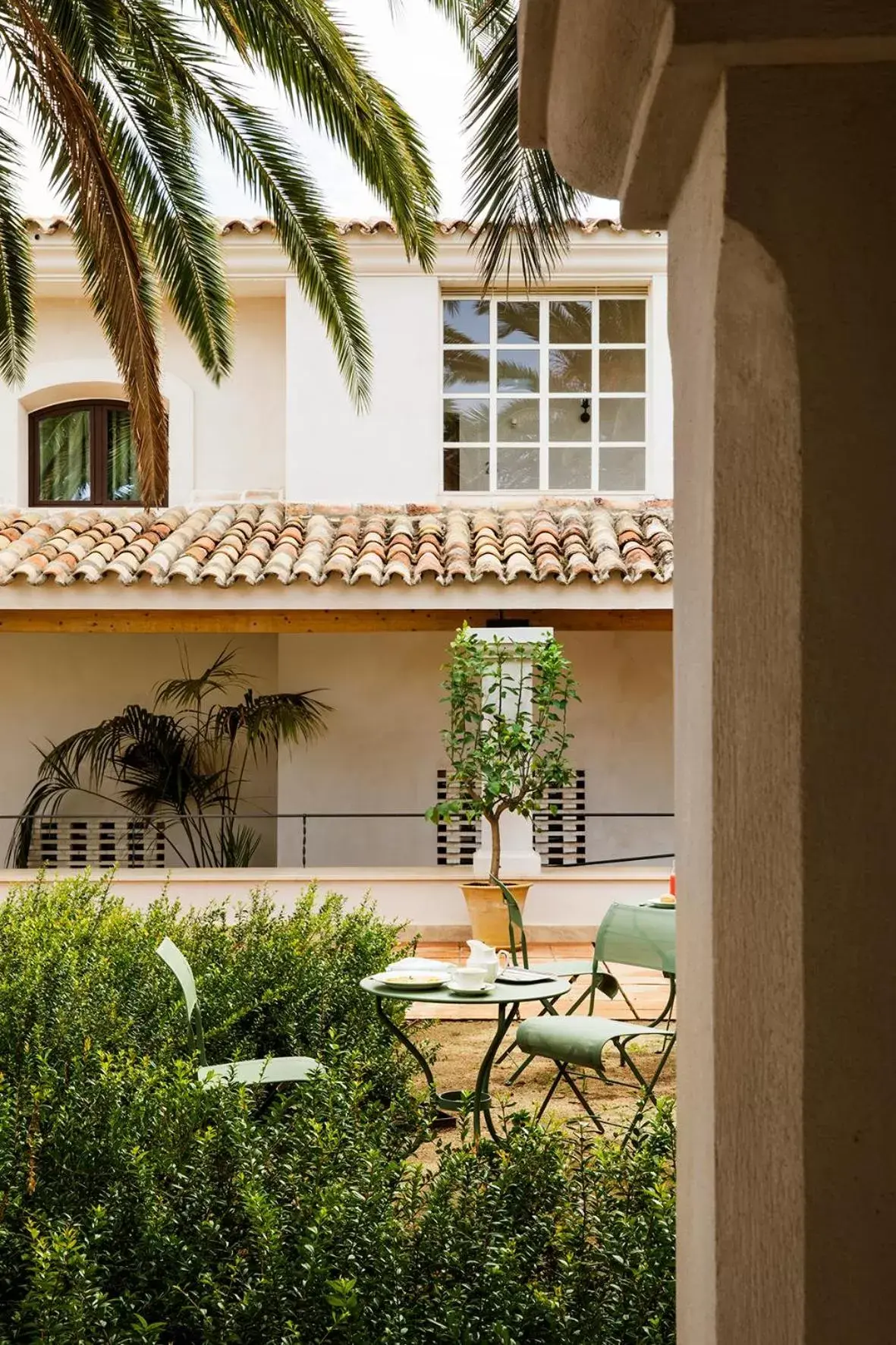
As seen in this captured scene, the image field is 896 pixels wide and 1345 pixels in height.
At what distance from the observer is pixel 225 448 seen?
13492 mm

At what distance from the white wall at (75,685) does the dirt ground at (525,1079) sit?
6029mm

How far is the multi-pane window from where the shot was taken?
1296 centimetres

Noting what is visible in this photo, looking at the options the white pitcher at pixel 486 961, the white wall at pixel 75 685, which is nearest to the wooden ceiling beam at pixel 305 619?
the white wall at pixel 75 685

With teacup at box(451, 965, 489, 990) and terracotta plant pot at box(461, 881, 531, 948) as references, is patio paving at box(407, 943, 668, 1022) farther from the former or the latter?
teacup at box(451, 965, 489, 990)

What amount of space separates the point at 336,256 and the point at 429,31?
1.32m

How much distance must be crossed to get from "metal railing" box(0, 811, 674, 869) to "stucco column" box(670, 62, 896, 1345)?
10.5 metres

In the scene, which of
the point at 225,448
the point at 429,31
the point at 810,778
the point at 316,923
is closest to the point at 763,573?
the point at 810,778

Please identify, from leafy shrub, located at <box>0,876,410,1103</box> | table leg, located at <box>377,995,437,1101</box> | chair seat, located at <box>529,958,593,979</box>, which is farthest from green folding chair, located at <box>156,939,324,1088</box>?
chair seat, located at <box>529,958,593,979</box>

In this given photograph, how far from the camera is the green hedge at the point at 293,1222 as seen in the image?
262 cm

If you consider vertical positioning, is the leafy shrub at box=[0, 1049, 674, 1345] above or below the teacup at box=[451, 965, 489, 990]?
below

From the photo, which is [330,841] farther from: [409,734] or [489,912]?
[489,912]

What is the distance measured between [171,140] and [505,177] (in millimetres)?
2013

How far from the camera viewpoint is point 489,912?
998 cm

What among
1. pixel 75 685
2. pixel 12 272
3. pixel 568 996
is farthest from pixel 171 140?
pixel 75 685
